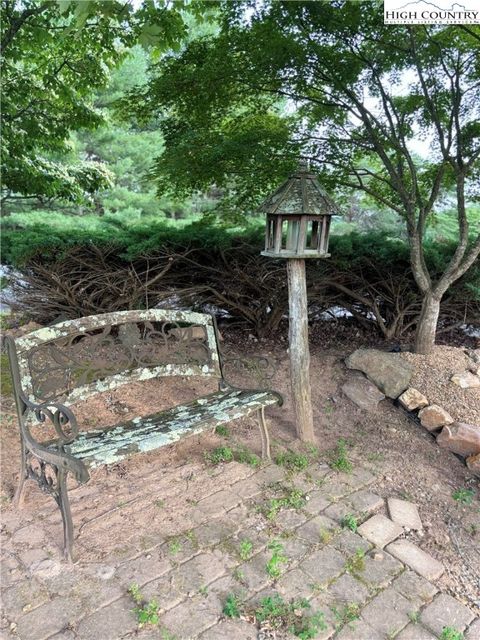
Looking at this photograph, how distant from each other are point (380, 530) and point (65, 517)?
153 centimetres

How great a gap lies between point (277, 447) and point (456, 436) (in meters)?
1.24

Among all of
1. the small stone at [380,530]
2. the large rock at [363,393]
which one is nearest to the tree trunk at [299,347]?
the large rock at [363,393]

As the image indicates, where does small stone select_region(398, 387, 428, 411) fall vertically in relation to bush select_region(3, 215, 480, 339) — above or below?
below

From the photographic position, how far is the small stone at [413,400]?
346 centimetres

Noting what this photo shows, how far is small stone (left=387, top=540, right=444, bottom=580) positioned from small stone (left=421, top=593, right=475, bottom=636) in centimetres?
13

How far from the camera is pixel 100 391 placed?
8.82ft

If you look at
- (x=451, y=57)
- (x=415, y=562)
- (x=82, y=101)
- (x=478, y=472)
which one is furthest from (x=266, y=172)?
(x=82, y=101)

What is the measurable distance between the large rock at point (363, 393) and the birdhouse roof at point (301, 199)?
158cm

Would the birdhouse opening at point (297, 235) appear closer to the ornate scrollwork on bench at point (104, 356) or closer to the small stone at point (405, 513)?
the ornate scrollwork on bench at point (104, 356)

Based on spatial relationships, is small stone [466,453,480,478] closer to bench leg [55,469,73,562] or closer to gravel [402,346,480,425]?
gravel [402,346,480,425]

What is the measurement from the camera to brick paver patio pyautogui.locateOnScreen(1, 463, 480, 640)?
5.76 feet

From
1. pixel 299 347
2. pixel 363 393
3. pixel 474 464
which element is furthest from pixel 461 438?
pixel 299 347

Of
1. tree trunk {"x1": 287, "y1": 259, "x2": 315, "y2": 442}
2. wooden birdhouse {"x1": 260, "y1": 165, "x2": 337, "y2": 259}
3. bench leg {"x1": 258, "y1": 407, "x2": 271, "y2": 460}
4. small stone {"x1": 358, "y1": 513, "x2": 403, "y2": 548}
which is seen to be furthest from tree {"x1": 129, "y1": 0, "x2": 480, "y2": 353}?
small stone {"x1": 358, "y1": 513, "x2": 403, "y2": 548}

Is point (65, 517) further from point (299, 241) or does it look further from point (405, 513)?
point (299, 241)
